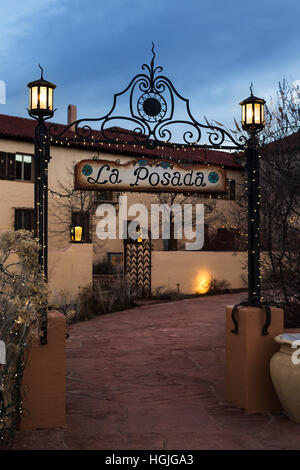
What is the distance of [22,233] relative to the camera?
416cm

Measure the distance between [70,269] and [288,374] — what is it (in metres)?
9.60

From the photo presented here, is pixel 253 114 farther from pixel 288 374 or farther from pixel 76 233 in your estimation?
pixel 76 233

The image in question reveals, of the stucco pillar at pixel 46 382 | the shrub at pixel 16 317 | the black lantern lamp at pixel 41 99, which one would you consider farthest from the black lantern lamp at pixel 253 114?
the stucco pillar at pixel 46 382

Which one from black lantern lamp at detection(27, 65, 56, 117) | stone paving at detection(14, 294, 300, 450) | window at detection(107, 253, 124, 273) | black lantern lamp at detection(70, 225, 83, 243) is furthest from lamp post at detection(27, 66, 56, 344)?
window at detection(107, 253, 124, 273)

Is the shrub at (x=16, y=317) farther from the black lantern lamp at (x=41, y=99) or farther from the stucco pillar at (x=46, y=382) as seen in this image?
the black lantern lamp at (x=41, y=99)

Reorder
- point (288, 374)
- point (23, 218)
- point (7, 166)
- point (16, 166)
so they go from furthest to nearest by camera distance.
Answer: point (23, 218) < point (16, 166) < point (7, 166) < point (288, 374)

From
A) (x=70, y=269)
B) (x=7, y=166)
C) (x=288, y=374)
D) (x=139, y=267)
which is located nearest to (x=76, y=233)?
(x=70, y=269)

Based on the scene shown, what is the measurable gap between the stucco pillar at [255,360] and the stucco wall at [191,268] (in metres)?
10.3

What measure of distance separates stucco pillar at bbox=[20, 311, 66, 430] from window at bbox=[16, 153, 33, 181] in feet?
58.3

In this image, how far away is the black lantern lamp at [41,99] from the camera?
4.96m

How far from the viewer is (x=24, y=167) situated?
834 inches

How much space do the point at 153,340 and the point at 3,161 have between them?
14.4 m

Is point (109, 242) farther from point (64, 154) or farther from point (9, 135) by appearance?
point (9, 135)

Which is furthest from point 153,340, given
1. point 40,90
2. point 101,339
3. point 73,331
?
point 40,90
